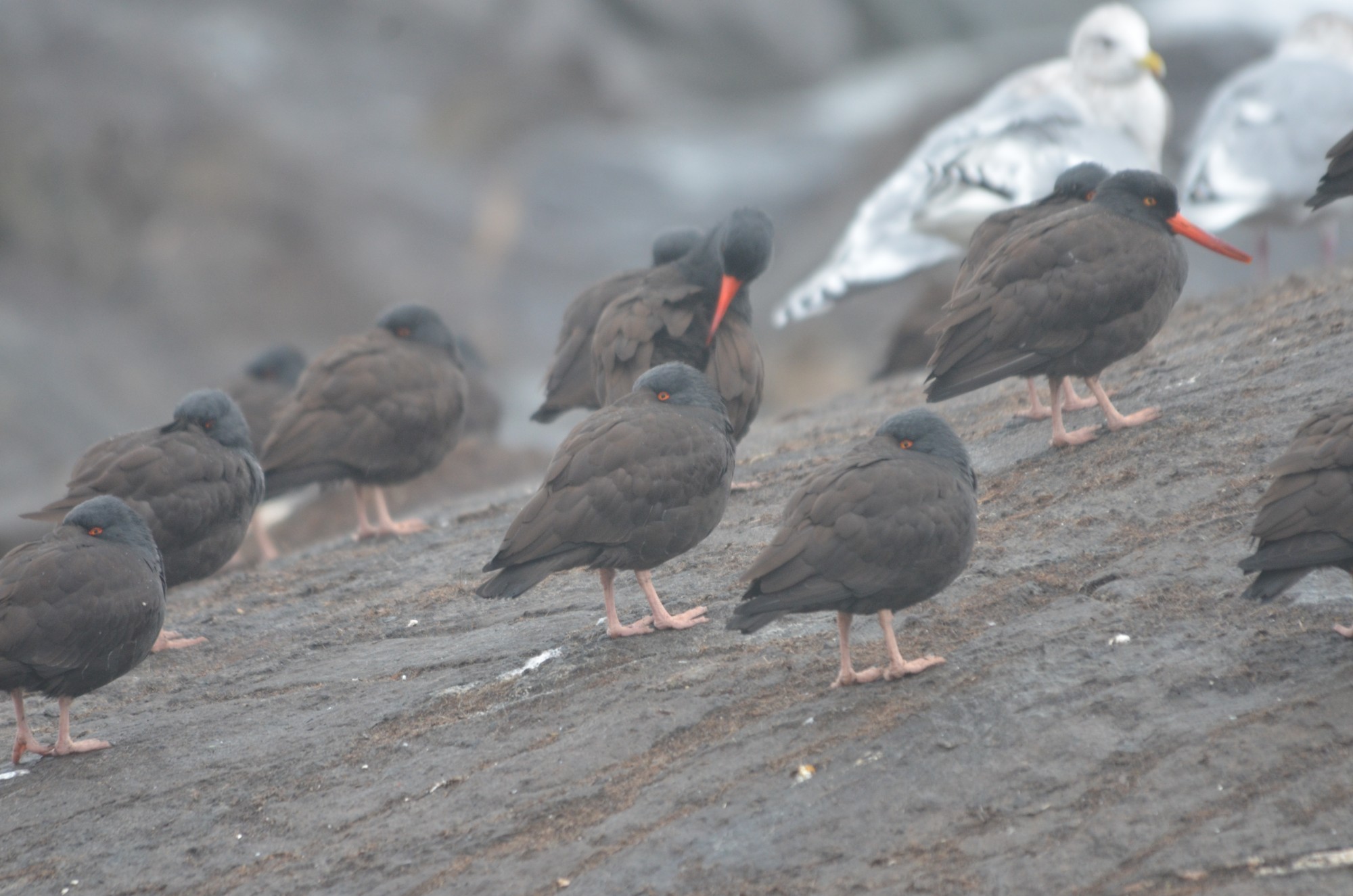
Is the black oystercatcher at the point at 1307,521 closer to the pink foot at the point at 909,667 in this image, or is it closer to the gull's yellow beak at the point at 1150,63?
the pink foot at the point at 909,667

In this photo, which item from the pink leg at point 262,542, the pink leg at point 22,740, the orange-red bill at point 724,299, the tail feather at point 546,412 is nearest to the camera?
the pink leg at point 22,740

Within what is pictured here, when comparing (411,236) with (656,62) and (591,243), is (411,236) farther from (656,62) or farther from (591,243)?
(656,62)

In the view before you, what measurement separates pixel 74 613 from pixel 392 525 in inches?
131

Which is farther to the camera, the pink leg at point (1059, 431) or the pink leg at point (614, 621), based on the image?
the pink leg at point (1059, 431)

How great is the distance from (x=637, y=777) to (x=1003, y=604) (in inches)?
58.4

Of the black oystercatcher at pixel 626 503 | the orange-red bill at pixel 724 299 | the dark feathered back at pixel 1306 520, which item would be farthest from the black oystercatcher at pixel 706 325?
the dark feathered back at pixel 1306 520

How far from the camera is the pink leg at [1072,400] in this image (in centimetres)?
704

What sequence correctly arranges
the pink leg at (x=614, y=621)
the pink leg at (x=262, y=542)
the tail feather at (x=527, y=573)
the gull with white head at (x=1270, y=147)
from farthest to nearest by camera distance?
1. the pink leg at (x=262, y=542)
2. the gull with white head at (x=1270, y=147)
3. the pink leg at (x=614, y=621)
4. the tail feather at (x=527, y=573)

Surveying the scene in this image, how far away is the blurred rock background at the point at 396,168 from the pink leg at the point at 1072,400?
34.1ft

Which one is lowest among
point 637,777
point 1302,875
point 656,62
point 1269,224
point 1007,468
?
point 1302,875

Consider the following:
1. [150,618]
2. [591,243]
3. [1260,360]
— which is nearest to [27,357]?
[591,243]

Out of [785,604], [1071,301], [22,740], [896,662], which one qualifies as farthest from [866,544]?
[22,740]

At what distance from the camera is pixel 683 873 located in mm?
3988

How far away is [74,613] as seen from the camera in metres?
5.17
